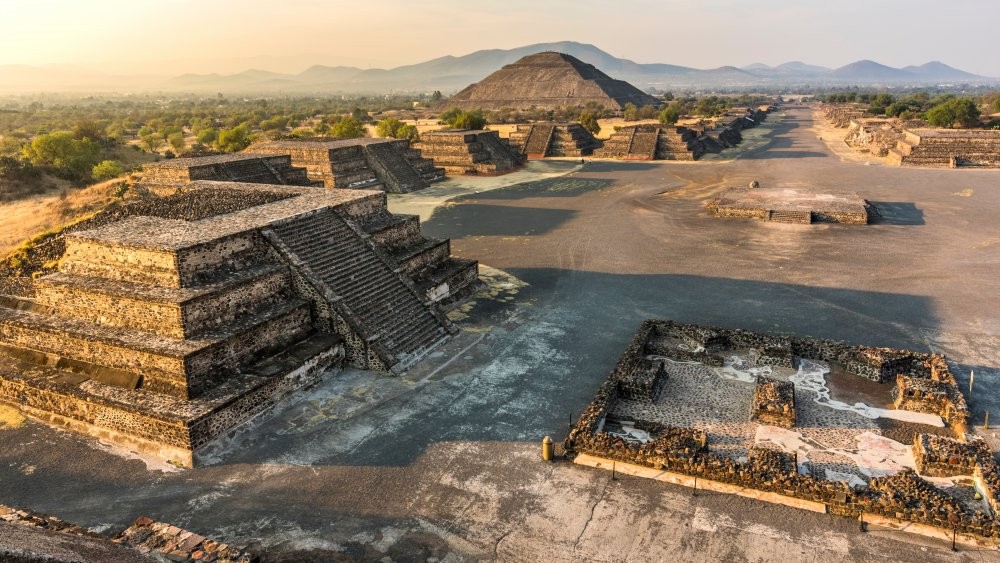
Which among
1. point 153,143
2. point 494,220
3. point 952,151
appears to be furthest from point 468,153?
point 952,151

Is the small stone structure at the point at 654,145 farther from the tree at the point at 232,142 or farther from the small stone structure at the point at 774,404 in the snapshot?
the small stone structure at the point at 774,404

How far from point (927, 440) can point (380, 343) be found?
10213 millimetres

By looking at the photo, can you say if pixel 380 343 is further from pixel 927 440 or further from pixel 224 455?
pixel 927 440

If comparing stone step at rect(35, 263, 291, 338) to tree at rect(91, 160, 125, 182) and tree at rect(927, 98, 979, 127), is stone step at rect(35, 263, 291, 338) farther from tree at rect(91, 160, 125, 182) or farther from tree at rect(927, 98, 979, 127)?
tree at rect(927, 98, 979, 127)

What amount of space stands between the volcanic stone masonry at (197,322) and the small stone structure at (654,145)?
130ft

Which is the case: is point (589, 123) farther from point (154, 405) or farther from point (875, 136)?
point (154, 405)

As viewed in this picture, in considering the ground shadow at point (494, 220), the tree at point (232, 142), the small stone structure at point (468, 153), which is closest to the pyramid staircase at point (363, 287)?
the ground shadow at point (494, 220)

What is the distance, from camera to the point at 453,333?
48.1 feet

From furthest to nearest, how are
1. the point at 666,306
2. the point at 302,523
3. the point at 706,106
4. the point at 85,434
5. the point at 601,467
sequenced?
the point at 706,106
the point at 666,306
the point at 85,434
the point at 601,467
the point at 302,523

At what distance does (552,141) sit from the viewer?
5366 cm

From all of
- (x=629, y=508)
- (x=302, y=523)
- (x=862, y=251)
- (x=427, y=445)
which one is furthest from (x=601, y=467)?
(x=862, y=251)

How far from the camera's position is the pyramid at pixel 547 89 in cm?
11588

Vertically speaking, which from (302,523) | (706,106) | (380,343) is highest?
(706,106)

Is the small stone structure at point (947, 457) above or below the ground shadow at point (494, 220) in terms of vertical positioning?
below
